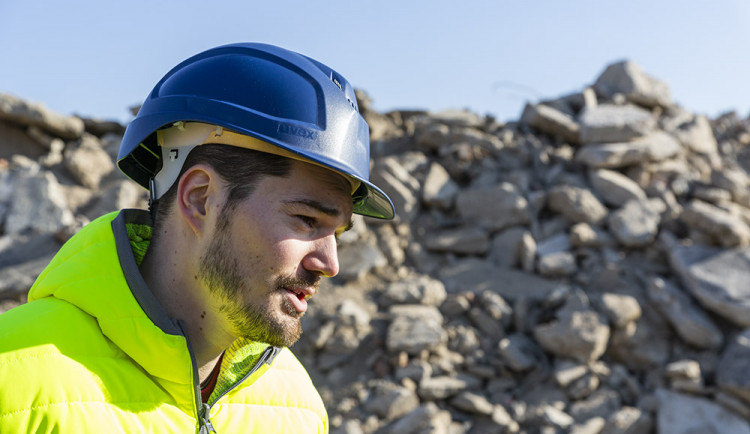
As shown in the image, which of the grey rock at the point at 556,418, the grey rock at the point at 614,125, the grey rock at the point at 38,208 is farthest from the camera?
the grey rock at the point at 614,125

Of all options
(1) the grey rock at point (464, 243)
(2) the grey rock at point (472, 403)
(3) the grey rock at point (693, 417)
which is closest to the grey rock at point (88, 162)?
(1) the grey rock at point (464, 243)

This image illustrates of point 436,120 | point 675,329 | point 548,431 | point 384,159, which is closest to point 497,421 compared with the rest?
point 548,431

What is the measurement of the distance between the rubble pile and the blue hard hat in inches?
147

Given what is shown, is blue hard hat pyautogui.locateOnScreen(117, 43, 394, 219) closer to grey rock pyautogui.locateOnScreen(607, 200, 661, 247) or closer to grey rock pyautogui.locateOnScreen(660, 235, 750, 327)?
grey rock pyautogui.locateOnScreen(660, 235, 750, 327)

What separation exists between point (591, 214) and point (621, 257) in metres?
0.60

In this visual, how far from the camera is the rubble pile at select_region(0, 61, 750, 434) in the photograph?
5379 mm

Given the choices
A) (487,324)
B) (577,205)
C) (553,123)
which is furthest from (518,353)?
(553,123)

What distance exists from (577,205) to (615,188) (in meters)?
0.61

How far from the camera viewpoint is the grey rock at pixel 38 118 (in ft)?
24.1

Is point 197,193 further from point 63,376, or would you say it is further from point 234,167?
point 63,376

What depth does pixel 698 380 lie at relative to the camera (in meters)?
5.42

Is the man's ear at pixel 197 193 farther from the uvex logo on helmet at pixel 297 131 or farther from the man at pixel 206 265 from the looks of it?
the uvex logo on helmet at pixel 297 131

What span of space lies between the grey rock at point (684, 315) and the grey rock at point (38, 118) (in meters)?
6.91

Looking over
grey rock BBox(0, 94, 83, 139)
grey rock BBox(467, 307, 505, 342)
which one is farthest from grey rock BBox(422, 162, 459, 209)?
grey rock BBox(0, 94, 83, 139)
